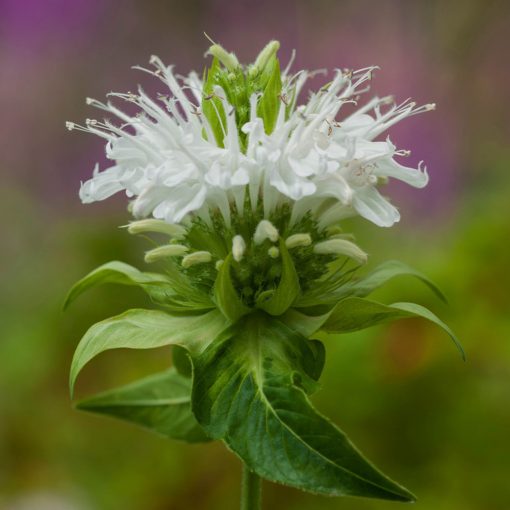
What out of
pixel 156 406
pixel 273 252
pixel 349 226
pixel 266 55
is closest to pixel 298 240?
pixel 273 252

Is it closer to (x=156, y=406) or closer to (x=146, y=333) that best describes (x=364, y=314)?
(x=146, y=333)

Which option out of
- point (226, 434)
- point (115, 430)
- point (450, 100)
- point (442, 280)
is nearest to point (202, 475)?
point (115, 430)

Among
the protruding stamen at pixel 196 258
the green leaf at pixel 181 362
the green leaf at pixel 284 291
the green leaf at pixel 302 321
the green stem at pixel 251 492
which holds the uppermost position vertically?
the protruding stamen at pixel 196 258

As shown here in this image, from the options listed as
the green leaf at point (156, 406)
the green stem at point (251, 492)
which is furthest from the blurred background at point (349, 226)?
the green stem at point (251, 492)

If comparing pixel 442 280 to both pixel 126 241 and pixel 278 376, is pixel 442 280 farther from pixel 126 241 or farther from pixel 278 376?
pixel 126 241

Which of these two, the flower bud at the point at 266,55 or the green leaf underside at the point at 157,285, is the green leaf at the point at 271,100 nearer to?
the flower bud at the point at 266,55

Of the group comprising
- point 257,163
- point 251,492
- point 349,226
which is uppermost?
point 349,226

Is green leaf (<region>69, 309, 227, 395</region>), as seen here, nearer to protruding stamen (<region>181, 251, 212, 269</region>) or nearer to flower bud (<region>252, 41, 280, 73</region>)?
protruding stamen (<region>181, 251, 212, 269</region>)
